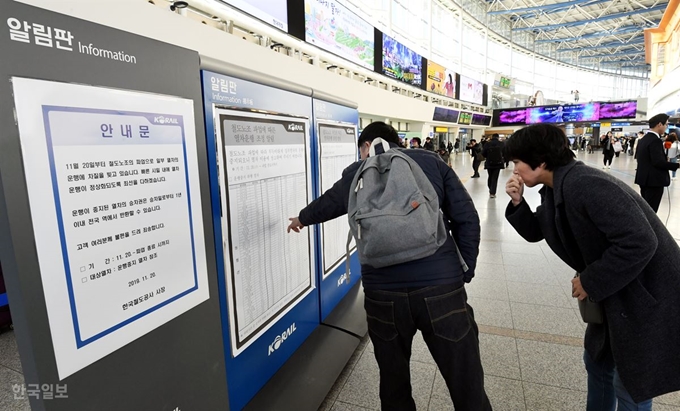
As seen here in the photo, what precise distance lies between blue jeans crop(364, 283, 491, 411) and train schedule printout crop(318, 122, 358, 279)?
53.6 inches

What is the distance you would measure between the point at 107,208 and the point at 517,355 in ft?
8.59

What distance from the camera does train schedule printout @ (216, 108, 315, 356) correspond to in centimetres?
176

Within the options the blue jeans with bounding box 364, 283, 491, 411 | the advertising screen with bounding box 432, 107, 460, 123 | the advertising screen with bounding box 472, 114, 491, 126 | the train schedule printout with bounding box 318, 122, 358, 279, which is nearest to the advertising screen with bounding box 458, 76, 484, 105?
the advertising screen with bounding box 472, 114, 491, 126

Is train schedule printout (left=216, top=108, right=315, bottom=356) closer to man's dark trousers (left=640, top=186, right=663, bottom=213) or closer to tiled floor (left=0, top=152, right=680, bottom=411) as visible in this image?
tiled floor (left=0, top=152, right=680, bottom=411)

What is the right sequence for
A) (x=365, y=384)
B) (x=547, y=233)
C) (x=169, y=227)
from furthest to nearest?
(x=365, y=384), (x=547, y=233), (x=169, y=227)

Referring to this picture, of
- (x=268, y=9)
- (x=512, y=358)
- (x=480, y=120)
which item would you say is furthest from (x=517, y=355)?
(x=480, y=120)

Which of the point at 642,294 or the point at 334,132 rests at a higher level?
the point at 334,132

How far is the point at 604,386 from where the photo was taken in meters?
1.63

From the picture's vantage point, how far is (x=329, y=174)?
3.00m

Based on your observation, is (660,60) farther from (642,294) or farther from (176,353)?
(176,353)

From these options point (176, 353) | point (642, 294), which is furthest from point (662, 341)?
point (176, 353)

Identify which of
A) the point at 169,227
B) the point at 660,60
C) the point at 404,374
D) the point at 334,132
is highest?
the point at 660,60

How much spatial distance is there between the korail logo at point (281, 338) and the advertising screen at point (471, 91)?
23093 millimetres

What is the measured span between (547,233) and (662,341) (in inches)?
20.4
